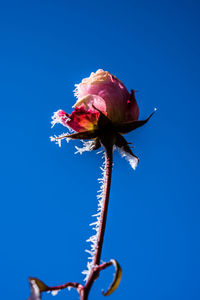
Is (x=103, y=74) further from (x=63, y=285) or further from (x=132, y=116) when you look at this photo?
(x=63, y=285)

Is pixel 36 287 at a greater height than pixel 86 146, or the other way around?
pixel 86 146

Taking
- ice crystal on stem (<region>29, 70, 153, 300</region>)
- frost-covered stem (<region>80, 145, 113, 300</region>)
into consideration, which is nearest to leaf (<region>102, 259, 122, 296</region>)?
frost-covered stem (<region>80, 145, 113, 300</region>)

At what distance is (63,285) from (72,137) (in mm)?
223

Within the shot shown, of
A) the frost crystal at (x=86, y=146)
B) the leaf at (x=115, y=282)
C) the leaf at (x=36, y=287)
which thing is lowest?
the leaf at (x=115, y=282)

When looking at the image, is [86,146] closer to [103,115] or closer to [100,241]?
[103,115]

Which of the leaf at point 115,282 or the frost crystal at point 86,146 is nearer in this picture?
the leaf at point 115,282

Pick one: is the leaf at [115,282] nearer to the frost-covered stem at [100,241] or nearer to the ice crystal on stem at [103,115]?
the frost-covered stem at [100,241]

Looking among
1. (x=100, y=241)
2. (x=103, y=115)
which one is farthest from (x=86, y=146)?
(x=100, y=241)

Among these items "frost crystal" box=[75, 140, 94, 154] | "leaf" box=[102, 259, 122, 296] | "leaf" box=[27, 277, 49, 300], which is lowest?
"leaf" box=[102, 259, 122, 296]

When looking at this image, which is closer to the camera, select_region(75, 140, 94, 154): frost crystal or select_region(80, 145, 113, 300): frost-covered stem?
select_region(80, 145, 113, 300): frost-covered stem

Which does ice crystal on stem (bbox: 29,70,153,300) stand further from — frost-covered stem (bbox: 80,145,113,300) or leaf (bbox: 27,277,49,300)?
leaf (bbox: 27,277,49,300)

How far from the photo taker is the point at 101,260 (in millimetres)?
315

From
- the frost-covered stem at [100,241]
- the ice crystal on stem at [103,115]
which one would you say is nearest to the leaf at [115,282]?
the frost-covered stem at [100,241]

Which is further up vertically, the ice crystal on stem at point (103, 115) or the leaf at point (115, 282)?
the ice crystal on stem at point (103, 115)
